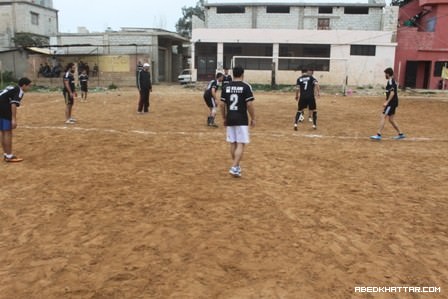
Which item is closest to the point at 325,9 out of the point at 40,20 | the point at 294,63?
the point at 294,63

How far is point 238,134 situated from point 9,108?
4.25 m

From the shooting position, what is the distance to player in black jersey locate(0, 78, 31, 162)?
7758mm

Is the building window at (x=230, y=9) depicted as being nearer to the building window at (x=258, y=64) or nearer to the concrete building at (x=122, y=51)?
the concrete building at (x=122, y=51)

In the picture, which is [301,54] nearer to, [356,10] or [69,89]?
[356,10]

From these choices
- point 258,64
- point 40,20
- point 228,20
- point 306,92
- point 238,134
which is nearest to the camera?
point 238,134

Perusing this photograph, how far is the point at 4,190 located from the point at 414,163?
23.1ft

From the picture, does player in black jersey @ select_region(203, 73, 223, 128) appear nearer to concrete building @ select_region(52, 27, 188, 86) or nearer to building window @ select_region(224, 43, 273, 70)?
concrete building @ select_region(52, 27, 188, 86)

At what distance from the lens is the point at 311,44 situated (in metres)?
35.3

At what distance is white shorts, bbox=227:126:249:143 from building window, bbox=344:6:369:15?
1399 inches

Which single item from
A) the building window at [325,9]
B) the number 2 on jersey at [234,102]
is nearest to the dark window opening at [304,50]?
the building window at [325,9]

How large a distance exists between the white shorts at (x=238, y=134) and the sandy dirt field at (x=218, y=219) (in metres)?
0.63

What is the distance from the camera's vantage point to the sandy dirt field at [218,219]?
370 centimetres

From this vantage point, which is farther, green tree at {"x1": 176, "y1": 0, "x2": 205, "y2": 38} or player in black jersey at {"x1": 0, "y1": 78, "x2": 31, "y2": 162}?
green tree at {"x1": 176, "y1": 0, "x2": 205, "y2": 38}

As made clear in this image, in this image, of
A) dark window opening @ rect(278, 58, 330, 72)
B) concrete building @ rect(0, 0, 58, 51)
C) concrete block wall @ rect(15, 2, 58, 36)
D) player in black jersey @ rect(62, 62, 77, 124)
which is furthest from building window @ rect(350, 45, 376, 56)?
concrete block wall @ rect(15, 2, 58, 36)
